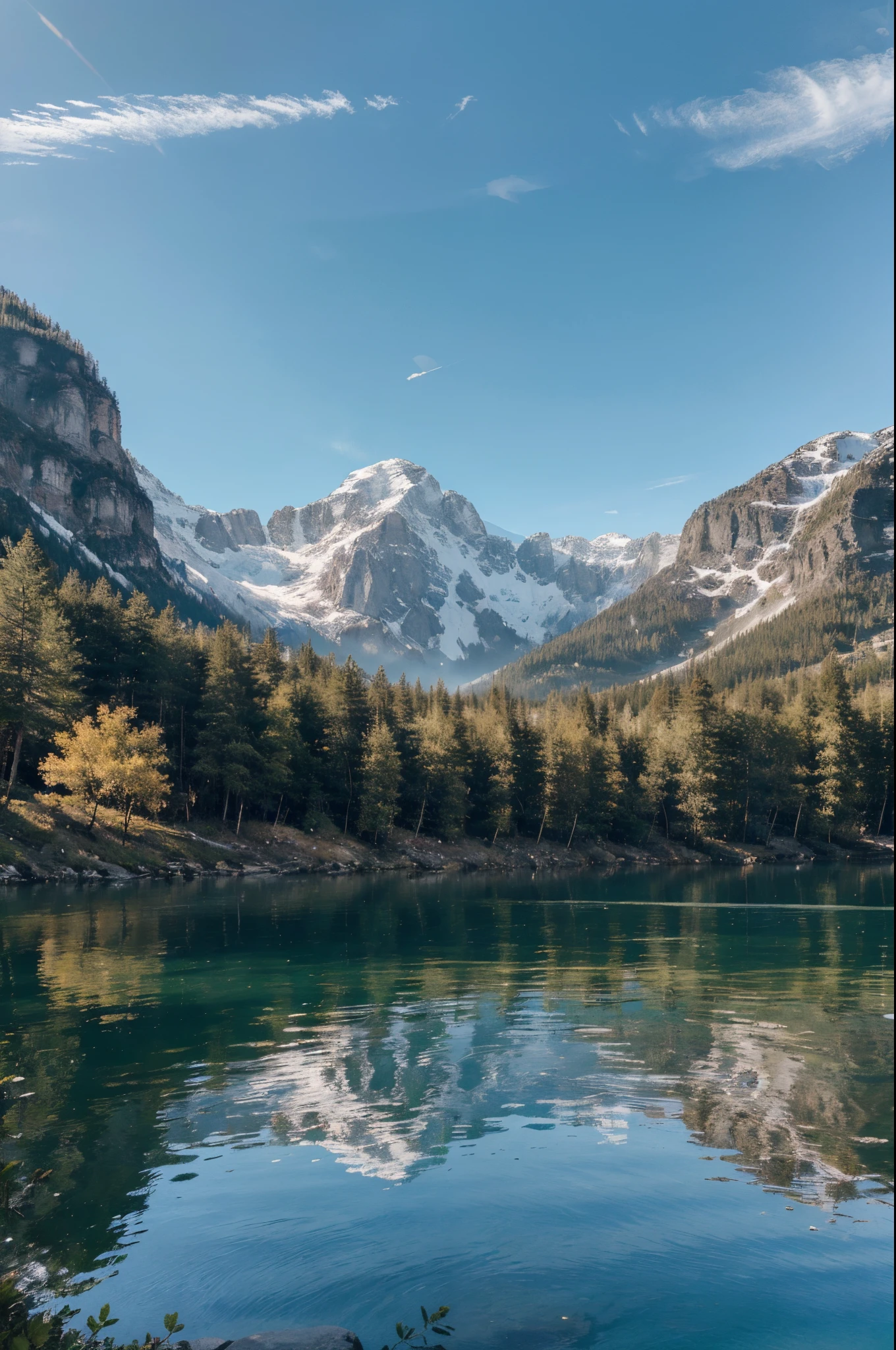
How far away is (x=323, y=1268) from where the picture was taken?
9.45m

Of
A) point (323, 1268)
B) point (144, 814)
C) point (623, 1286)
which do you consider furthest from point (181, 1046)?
point (144, 814)

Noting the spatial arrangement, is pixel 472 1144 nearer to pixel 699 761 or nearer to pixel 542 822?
pixel 699 761

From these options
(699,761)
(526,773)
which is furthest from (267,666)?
(699,761)

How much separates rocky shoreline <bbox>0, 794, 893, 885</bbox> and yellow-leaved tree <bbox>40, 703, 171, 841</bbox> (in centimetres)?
211

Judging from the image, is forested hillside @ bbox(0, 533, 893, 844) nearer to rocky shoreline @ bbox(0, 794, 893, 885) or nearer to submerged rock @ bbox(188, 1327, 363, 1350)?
rocky shoreline @ bbox(0, 794, 893, 885)

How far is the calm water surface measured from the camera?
859 centimetres

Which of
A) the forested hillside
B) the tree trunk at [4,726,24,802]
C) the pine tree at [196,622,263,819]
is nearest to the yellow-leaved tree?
the forested hillside

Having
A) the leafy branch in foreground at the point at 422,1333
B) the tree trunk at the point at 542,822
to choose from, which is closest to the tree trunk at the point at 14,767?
the tree trunk at the point at 542,822

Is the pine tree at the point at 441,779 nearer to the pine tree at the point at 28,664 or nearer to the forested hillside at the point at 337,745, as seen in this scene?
the forested hillside at the point at 337,745

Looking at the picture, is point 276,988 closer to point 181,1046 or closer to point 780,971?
point 181,1046

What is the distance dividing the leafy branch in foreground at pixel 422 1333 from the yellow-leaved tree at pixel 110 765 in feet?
199

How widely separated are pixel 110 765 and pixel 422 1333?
200 ft

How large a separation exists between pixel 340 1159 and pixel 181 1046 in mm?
8363

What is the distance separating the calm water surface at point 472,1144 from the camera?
8594 millimetres
